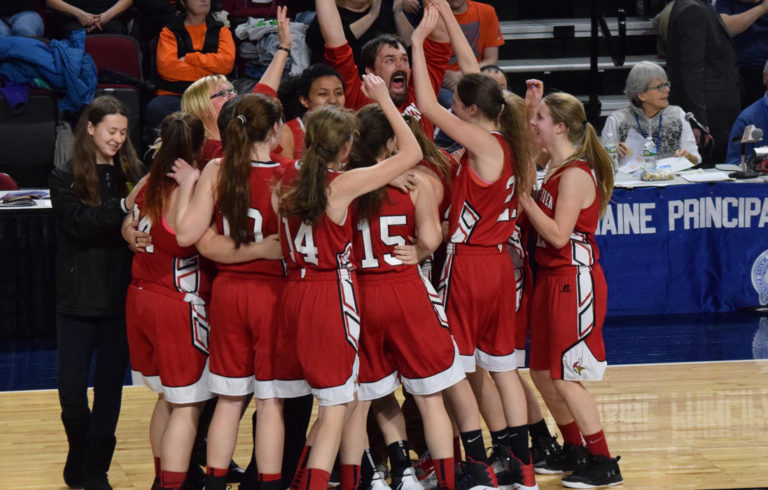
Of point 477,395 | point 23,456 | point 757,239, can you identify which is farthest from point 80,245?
point 757,239

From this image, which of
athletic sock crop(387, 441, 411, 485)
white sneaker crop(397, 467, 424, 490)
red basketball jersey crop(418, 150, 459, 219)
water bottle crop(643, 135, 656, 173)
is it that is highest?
red basketball jersey crop(418, 150, 459, 219)

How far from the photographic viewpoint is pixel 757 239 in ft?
24.7

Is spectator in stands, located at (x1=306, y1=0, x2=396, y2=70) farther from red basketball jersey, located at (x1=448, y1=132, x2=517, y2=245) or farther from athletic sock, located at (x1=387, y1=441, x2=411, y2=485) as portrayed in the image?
athletic sock, located at (x1=387, y1=441, x2=411, y2=485)

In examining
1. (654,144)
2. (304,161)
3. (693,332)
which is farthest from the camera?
(654,144)

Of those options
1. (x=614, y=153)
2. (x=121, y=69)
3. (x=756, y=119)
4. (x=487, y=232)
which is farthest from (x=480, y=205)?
(x=121, y=69)

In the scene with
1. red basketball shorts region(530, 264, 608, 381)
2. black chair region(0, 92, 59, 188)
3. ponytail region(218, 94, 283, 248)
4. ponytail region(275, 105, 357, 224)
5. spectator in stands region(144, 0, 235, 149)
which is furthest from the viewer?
spectator in stands region(144, 0, 235, 149)

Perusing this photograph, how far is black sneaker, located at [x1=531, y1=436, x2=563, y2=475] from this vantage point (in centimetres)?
504

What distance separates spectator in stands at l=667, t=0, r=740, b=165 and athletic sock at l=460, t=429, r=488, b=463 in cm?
549

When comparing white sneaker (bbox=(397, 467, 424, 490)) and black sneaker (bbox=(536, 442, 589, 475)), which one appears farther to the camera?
black sneaker (bbox=(536, 442, 589, 475))

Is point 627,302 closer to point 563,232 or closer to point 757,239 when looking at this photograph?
point 757,239

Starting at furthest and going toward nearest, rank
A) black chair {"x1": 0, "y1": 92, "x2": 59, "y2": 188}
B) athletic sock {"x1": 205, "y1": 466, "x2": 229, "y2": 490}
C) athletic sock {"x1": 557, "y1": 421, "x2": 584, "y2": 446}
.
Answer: black chair {"x1": 0, "y1": 92, "x2": 59, "y2": 188} → athletic sock {"x1": 557, "y1": 421, "x2": 584, "y2": 446} → athletic sock {"x1": 205, "y1": 466, "x2": 229, "y2": 490}

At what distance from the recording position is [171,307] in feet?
14.1

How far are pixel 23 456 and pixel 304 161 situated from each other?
7.71ft

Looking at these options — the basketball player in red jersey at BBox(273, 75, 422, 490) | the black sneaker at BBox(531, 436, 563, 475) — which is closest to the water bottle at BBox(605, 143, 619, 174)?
the black sneaker at BBox(531, 436, 563, 475)
